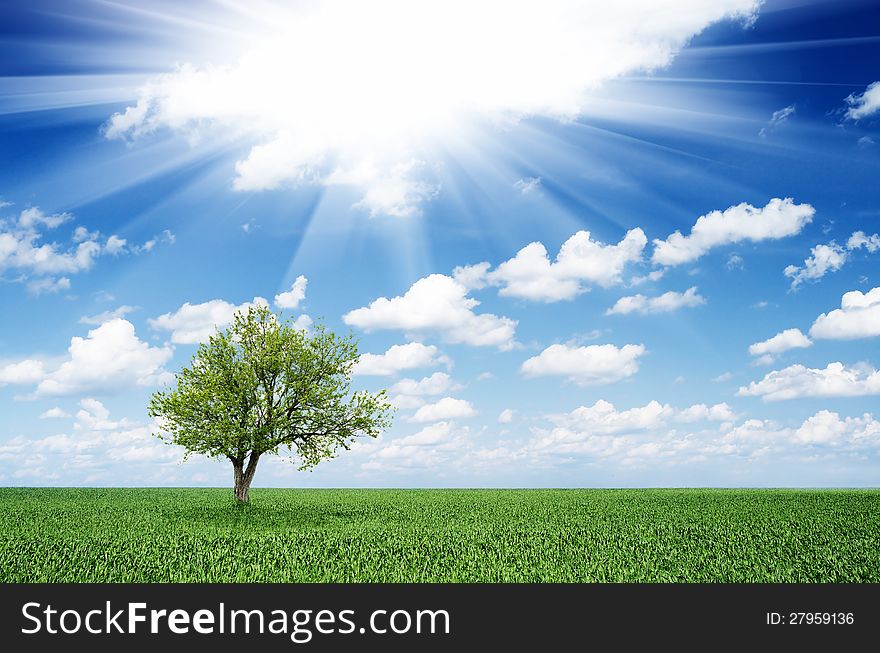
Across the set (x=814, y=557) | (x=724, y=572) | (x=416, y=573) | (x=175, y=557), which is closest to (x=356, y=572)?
(x=416, y=573)

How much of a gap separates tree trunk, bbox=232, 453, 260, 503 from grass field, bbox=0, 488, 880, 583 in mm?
2441

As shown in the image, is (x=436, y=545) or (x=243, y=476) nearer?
(x=436, y=545)

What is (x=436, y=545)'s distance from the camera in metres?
24.0

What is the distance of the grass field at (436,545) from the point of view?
64.4ft

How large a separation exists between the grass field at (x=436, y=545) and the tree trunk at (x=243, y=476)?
2.44 metres

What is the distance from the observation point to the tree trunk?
40.4 meters

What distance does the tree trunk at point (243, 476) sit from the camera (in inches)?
1592

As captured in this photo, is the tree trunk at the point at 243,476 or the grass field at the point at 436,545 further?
the tree trunk at the point at 243,476

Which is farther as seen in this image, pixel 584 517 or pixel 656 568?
pixel 584 517

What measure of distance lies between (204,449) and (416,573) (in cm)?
2369

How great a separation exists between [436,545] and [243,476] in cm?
2061
